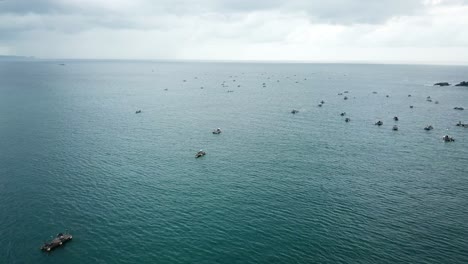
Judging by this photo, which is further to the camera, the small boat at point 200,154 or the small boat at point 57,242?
the small boat at point 200,154

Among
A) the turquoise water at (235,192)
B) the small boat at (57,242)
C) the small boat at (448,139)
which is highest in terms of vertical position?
the small boat at (448,139)

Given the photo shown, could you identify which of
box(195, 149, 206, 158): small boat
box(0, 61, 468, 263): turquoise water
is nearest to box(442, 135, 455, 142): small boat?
box(0, 61, 468, 263): turquoise water

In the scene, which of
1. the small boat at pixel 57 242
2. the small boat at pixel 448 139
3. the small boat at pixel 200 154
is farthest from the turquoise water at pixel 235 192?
the small boat at pixel 448 139

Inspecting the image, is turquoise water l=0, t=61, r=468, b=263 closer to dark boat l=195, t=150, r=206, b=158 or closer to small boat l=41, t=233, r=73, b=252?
small boat l=41, t=233, r=73, b=252

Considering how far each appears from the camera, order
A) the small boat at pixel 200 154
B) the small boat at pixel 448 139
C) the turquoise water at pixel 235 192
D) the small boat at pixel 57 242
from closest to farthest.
Answer: the small boat at pixel 57 242 → the turquoise water at pixel 235 192 → the small boat at pixel 200 154 → the small boat at pixel 448 139

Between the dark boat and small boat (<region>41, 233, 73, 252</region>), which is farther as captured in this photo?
the dark boat

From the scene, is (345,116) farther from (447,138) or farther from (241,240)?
(241,240)

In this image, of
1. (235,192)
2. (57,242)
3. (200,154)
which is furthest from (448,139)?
(57,242)

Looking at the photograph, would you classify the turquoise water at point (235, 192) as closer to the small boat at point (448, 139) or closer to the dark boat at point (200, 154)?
the dark boat at point (200, 154)

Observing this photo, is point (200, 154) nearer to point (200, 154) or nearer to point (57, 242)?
point (200, 154)
